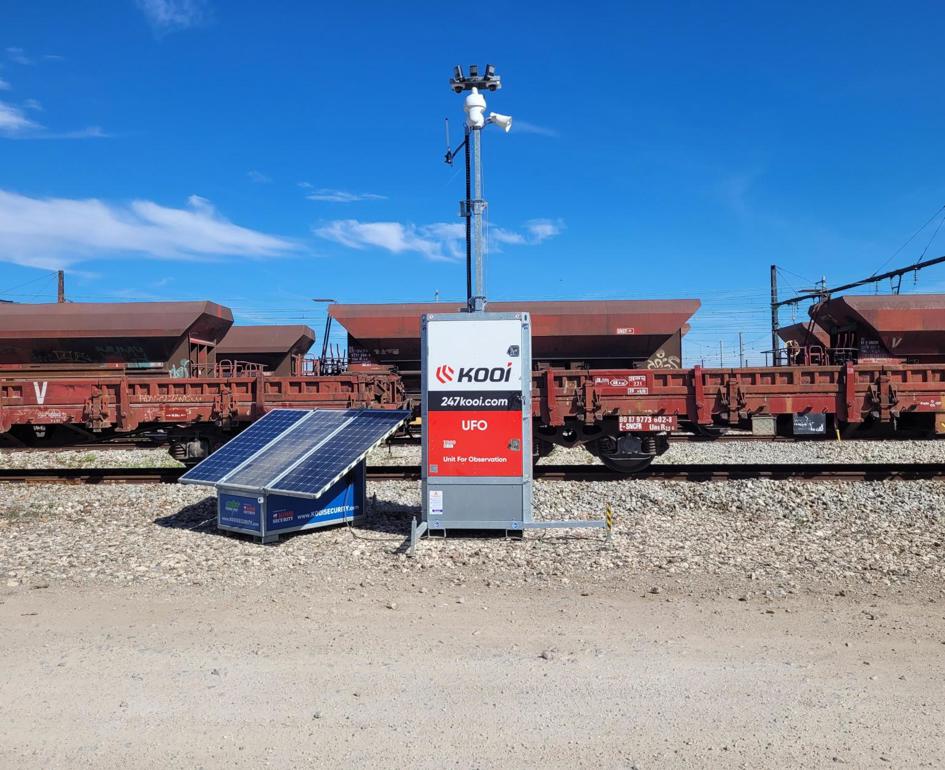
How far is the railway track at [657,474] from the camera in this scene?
11469mm

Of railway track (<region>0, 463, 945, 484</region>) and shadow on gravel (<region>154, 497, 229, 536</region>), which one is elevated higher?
railway track (<region>0, 463, 945, 484</region>)

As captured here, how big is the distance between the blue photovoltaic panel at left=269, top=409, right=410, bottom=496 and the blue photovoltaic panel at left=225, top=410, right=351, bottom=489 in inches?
7.5

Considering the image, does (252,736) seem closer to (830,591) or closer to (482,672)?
(482,672)

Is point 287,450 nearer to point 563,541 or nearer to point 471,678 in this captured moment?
point 563,541

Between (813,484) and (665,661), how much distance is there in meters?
7.84

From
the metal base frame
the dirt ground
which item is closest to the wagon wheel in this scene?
the metal base frame

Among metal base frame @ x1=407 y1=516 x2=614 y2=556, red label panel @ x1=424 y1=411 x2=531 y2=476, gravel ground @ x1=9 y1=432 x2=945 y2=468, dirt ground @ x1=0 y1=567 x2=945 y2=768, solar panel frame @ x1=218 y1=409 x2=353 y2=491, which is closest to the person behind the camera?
dirt ground @ x1=0 y1=567 x2=945 y2=768

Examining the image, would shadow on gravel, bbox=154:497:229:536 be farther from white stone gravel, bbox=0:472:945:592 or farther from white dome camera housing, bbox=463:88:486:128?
white dome camera housing, bbox=463:88:486:128

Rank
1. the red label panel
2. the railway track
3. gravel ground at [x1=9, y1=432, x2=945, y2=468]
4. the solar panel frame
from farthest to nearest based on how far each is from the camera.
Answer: gravel ground at [x1=9, y1=432, x2=945, y2=468] → the railway track → the solar panel frame → the red label panel

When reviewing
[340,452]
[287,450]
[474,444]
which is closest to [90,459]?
[287,450]

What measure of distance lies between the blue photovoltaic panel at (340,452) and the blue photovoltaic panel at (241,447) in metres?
1.00

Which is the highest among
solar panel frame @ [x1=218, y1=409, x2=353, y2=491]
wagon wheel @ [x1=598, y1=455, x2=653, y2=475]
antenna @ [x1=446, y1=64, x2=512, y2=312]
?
antenna @ [x1=446, y1=64, x2=512, y2=312]

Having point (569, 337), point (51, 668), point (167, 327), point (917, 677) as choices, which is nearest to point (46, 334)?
point (167, 327)

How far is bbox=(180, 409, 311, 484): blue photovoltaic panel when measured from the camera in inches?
320
